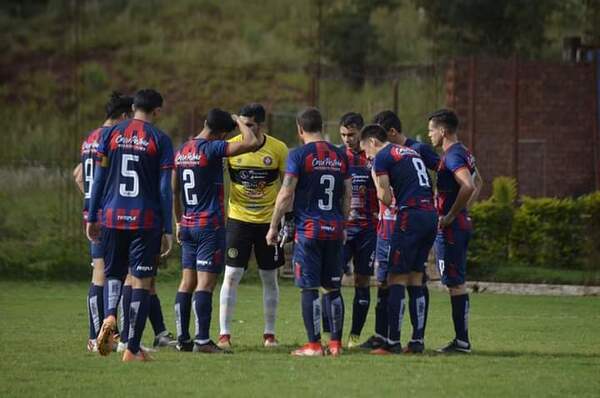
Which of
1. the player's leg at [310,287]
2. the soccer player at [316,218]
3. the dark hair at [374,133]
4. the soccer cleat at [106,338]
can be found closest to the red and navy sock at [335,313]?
the soccer player at [316,218]

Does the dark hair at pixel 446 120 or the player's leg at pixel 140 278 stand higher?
the dark hair at pixel 446 120

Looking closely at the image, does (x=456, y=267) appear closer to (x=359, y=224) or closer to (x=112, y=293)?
(x=359, y=224)

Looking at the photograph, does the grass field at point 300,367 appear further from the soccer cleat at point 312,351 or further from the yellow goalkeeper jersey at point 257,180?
the yellow goalkeeper jersey at point 257,180

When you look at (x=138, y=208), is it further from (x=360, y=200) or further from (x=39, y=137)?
(x=39, y=137)

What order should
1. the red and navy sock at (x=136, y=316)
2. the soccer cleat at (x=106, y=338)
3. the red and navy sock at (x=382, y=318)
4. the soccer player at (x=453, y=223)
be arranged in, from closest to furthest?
the soccer cleat at (x=106, y=338), the red and navy sock at (x=136, y=316), the soccer player at (x=453, y=223), the red and navy sock at (x=382, y=318)

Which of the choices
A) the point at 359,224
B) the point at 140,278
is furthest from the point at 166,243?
the point at 359,224

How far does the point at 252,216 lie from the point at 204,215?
0.89 m

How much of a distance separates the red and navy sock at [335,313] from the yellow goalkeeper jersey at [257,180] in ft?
4.39

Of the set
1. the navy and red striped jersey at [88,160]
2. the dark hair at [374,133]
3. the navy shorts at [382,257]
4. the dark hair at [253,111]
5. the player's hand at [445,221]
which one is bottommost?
the navy shorts at [382,257]

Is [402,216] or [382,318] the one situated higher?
[402,216]

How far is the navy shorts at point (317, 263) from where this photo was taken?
1246 cm

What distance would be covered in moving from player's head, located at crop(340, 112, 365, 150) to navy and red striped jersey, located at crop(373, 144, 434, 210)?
1.23m

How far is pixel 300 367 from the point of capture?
11.3 m

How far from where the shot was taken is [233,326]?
15789mm
